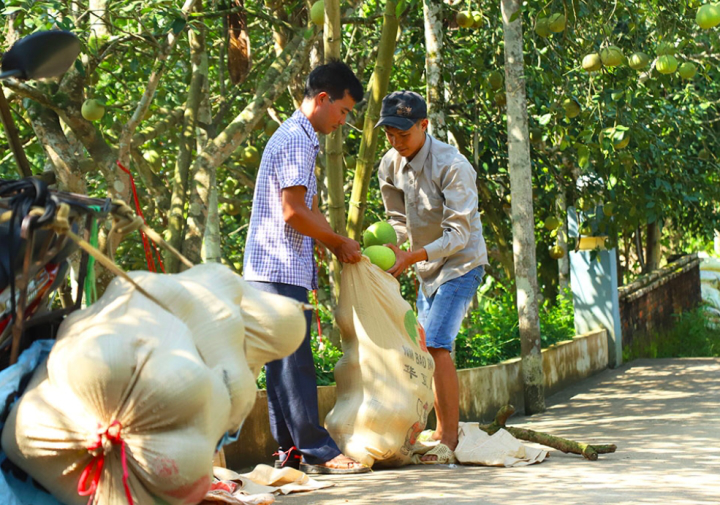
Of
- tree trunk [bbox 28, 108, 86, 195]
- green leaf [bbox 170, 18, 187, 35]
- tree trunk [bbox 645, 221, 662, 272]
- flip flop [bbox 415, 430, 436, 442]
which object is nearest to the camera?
green leaf [bbox 170, 18, 187, 35]

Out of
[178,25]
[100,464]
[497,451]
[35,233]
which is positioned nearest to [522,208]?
[497,451]

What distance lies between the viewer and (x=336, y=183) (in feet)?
19.2

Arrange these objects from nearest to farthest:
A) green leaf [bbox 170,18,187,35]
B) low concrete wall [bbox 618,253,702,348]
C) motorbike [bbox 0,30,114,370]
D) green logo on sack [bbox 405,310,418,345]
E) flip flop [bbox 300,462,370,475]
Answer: motorbike [bbox 0,30,114,370]
flip flop [bbox 300,462,370,475]
green logo on sack [bbox 405,310,418,345]
green leaf [bbox 170,18,187,35]
low concrete wall [bbox 618,253,702,348]

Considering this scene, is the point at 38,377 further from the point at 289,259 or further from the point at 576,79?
the point at 576,79

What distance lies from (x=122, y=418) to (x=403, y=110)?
11.0 ft

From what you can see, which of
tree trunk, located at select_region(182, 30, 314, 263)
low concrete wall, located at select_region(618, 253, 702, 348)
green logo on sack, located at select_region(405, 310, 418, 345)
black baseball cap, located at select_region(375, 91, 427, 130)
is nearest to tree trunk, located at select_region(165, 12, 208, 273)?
tree trunk, located at select_region(182, 30, 314, 263)

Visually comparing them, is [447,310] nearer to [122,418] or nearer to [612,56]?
[612,56]

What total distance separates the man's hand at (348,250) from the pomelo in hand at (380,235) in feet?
1.84

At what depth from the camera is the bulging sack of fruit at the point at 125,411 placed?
215 cm

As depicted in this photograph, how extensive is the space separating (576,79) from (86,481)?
7409 mm

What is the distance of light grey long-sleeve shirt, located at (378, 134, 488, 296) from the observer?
201 inches

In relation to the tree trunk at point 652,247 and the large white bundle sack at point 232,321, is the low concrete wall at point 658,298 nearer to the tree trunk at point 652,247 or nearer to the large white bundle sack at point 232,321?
the tree trunk at point 652,247

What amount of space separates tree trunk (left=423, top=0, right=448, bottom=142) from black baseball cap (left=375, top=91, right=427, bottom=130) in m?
1.80

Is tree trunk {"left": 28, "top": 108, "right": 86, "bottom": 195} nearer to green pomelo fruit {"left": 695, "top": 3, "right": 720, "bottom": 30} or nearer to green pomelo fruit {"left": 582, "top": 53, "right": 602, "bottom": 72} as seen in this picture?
green pomelo fruit {"left": 582, "top": 53, "right": 602, "bottom": 72}
